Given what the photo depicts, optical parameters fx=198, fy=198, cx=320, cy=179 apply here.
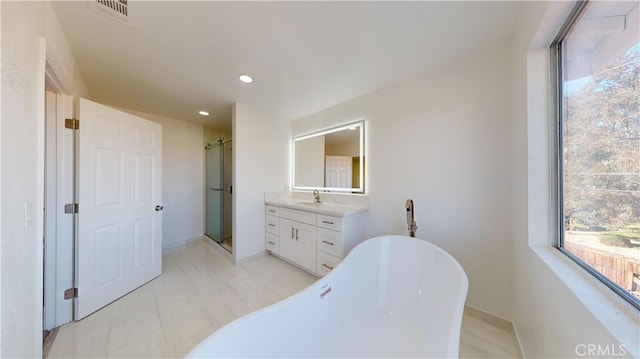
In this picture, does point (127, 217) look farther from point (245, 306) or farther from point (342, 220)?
point (342, 220)

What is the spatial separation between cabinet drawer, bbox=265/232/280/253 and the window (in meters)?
2.66

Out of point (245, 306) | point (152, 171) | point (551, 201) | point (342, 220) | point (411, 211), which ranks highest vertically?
point (152, 171)

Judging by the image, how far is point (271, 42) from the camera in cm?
151

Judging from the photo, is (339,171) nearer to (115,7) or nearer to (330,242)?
(330,242)

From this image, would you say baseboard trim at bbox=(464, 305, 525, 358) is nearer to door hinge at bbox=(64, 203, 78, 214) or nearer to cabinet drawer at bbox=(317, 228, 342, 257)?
cabinet drawer at bbox=(317, 228, 342, 257)

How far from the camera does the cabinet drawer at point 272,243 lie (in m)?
2.83

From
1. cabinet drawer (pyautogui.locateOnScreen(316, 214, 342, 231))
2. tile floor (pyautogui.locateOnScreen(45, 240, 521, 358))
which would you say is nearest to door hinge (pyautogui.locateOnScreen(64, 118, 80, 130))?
tile floor (pyautogui.locateOnScreen(45, 240, 521, 358))

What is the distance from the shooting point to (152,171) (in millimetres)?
2279

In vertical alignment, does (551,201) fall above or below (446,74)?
below

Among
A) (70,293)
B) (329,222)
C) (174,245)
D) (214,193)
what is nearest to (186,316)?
(70,293)

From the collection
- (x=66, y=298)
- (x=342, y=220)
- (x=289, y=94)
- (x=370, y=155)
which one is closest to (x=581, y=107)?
(x=370, y=155)

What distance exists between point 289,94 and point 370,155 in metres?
1.23

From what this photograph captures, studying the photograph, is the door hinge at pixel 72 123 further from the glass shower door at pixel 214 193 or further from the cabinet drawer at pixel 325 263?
the cabinet drawer at pixel 325 263

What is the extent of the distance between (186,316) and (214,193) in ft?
7.64
